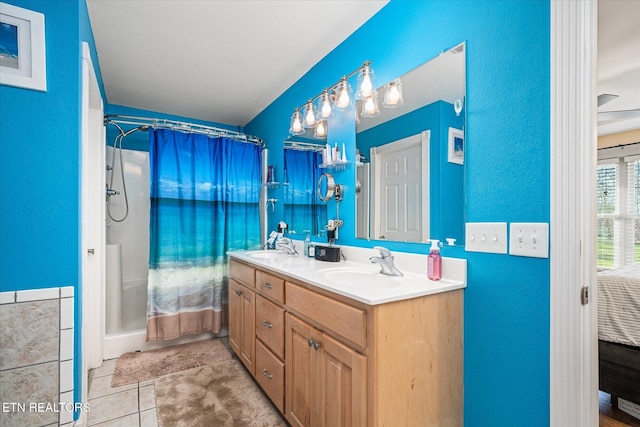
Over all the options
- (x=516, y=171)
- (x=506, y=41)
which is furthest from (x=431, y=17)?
(x=516, y=171)

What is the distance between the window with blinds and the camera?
352cm

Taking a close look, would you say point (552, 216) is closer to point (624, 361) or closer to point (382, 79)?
point (382, 79)

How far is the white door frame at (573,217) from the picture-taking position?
95 cm

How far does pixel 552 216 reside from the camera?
100 centimetres

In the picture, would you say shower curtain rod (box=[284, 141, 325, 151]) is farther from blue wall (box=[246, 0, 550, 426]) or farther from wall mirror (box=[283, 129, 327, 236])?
blue wall (box=[246, 0, 550, 426])

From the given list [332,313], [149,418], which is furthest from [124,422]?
[332,313]

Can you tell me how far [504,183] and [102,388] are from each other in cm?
273

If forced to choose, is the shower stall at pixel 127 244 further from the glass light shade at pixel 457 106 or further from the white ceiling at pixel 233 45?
the glass light shade at pixel 457 106

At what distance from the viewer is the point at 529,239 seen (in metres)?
1.06

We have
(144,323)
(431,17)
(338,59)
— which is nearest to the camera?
(431,17)

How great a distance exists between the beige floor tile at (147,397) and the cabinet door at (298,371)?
0.93m

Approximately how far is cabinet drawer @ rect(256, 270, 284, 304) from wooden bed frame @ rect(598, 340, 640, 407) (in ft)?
6.47

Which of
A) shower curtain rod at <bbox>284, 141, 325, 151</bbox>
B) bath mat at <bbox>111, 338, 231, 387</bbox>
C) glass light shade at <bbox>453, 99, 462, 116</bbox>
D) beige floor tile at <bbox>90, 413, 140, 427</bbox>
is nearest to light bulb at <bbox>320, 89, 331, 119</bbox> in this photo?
shower curtain rod at <bbox>284, 141, 325, 151</bbox>

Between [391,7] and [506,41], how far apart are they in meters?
0.75
